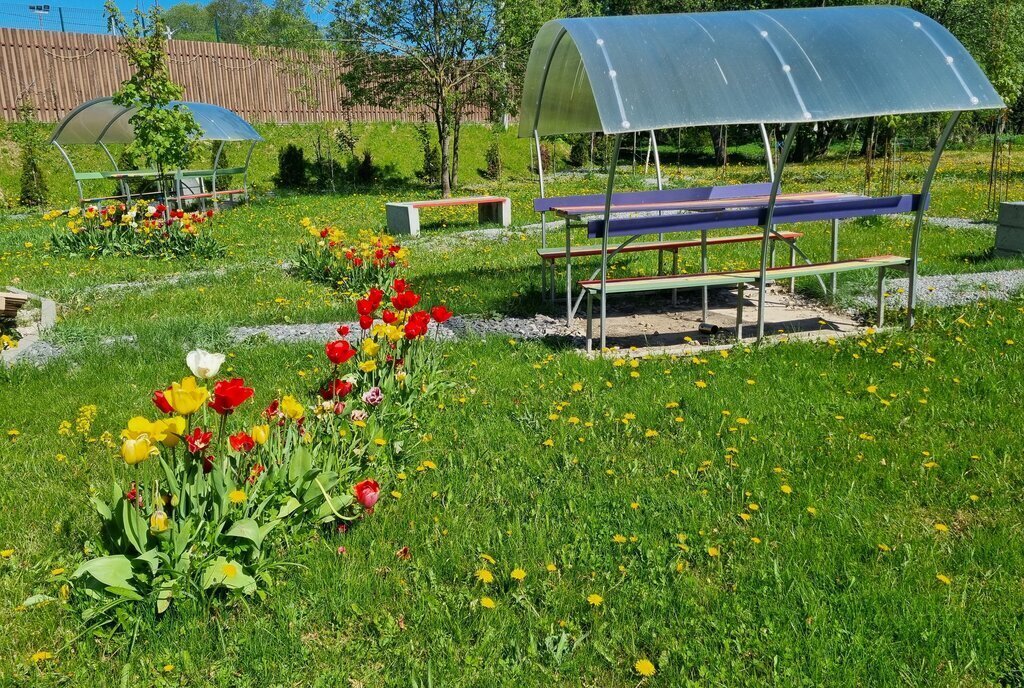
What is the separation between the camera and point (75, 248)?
448 inches

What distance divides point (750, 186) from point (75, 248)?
9.03 meters

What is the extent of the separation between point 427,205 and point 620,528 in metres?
11.4

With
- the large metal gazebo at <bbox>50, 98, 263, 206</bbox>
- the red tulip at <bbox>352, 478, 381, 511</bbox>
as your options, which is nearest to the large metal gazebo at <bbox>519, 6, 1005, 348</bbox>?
the red tulip at <bbox>352, 478, 381, 511</bbox>

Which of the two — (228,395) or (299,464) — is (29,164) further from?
(228,395)

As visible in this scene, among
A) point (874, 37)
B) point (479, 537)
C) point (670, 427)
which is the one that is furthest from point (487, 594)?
point (874, 37)

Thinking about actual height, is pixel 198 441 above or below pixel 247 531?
above

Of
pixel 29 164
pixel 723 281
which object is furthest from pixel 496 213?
pixel 29 164

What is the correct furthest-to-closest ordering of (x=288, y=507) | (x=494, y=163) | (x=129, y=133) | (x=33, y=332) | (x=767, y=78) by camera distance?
(x=494, y=163) < (x=129, y=133) < (x=33, y=332) < (x=767, y=78) < (x=288, y=507)

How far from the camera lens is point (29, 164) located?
18.4 meters

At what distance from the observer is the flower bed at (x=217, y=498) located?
2.64 m

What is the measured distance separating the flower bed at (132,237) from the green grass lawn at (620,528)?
5176 mm

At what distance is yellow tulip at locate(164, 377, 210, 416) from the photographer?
253cm

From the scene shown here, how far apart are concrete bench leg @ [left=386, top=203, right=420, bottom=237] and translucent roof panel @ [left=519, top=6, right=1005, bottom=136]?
24.7 feet

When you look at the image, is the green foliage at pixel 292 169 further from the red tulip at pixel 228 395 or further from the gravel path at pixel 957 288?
the red tulip at pixel 228 395
